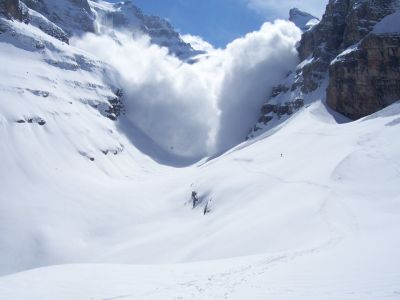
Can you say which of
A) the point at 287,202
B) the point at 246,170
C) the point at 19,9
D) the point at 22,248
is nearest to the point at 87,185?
the point at 22,248

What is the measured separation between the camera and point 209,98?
154m

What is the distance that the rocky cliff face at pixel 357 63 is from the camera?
75.2 meters

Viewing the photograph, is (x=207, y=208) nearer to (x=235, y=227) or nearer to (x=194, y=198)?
(x=194, y=198)

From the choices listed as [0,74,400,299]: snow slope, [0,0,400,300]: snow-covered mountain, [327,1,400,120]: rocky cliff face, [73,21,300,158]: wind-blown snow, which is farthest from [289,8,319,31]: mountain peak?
[0,74,400,299]: snow slope

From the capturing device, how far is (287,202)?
35531 mm

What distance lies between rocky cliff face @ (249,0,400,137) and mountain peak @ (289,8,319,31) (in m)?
73.0

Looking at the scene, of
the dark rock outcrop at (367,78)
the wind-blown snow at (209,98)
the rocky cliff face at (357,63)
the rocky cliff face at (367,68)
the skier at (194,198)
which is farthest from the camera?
the wind-blown snow at (209,98)

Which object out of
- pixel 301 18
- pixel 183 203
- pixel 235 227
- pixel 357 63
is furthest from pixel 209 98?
pixel 235 227

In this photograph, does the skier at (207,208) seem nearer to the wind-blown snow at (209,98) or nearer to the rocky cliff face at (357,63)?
the rocky cliff face at (357,63)

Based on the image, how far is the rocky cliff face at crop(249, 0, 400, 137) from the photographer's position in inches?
2960

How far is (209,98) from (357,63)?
7948cm

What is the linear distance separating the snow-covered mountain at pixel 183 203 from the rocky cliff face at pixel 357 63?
1027mm

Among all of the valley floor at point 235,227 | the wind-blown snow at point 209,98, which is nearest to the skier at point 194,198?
the valley floor at point 235,227

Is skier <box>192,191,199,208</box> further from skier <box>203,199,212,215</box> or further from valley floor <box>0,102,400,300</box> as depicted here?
skier <box>203,199,212,215</box>
